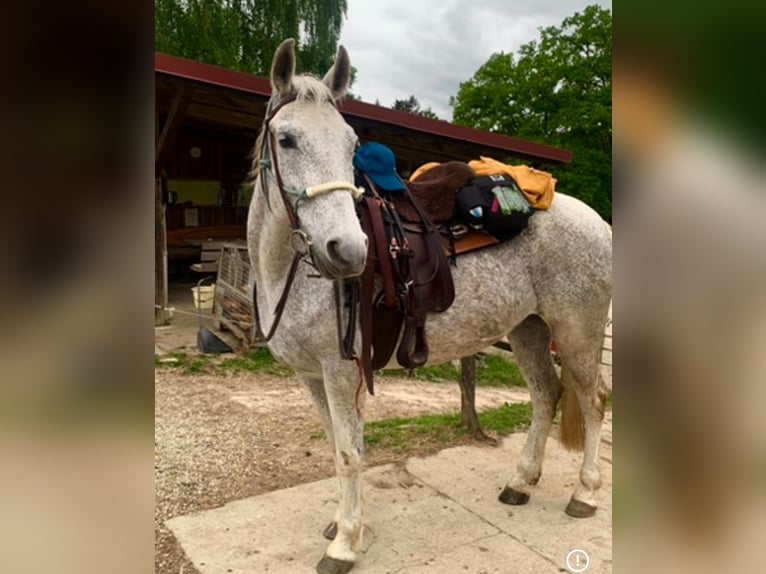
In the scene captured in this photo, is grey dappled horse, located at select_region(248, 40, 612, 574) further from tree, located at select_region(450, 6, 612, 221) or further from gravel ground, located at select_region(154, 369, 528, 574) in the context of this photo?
tree, located at select_region(450, 6, 612, 221)

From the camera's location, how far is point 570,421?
134 inches

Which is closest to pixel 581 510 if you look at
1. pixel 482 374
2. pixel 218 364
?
pixel 482 374

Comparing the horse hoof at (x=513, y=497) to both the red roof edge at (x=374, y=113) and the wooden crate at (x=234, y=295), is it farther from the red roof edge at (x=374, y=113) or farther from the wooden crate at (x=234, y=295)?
the wooden crate at (x=234, y=295)

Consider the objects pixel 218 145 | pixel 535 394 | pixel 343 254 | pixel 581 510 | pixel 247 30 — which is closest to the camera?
pixel 343 254

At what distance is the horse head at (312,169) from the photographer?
6.15 feet

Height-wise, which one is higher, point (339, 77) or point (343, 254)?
point (339, 77)

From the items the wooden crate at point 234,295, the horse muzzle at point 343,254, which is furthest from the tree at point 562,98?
the horse muzzle at point 343,254

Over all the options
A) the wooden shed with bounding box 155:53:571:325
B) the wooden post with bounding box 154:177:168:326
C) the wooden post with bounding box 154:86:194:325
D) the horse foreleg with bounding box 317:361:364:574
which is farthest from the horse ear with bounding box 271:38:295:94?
the wooden post with bounding box 154:177:168:326

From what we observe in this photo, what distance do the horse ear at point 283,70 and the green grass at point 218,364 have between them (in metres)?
4.53

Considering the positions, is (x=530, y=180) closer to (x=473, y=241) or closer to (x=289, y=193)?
(x=473, y=241)

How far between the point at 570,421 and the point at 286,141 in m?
2.43

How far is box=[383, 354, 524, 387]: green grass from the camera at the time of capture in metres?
6.75
